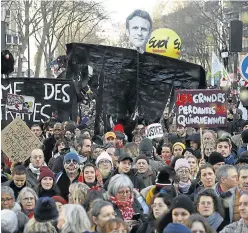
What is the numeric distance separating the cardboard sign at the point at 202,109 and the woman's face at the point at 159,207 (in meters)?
4.46

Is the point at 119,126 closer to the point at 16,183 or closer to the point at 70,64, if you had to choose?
the point at 70,64

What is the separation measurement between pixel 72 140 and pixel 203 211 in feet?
20.6

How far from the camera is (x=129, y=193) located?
8.58 meters

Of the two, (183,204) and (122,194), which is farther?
(122,194)

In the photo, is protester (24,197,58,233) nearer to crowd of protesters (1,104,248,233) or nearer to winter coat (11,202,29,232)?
crowd of protesters (1,104,248,233)

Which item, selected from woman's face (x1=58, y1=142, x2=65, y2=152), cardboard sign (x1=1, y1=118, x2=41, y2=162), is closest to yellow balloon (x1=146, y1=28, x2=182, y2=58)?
woman's face (x1=58, y1=142, x2=65, y2=152)

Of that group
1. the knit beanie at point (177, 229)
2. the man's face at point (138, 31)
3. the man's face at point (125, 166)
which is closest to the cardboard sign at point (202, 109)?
the man's face at point (125, 166)

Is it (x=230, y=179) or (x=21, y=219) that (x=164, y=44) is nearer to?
(x=230, y=179)

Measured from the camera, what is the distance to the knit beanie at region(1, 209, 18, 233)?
24.3ft

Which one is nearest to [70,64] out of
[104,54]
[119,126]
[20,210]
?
[104,54]

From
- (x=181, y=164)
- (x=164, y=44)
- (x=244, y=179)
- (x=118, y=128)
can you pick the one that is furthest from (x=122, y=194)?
(x=164, y=44)

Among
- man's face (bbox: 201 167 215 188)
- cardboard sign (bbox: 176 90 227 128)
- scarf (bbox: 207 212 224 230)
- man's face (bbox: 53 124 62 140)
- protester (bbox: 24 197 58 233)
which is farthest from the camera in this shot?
man's face (bbox: 53 124 62 140)

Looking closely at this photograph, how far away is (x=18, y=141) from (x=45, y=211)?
12.2ft

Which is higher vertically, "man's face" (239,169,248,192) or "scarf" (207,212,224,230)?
"man's face" (239,169,248,192)
